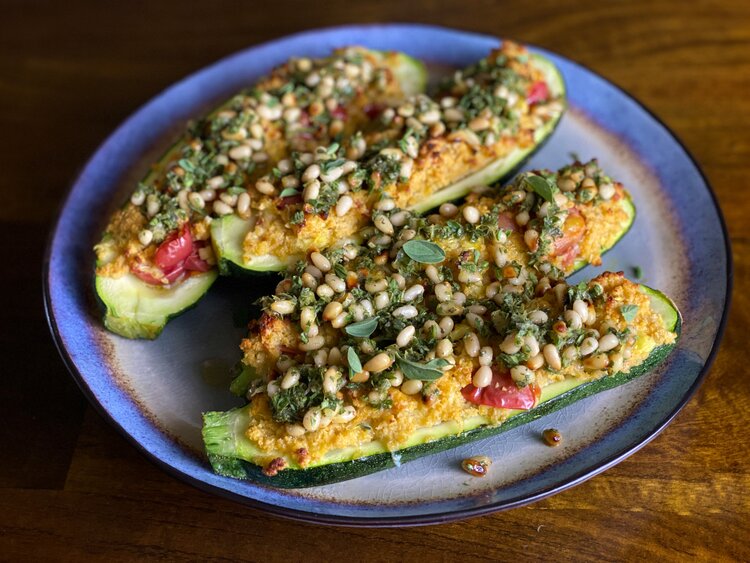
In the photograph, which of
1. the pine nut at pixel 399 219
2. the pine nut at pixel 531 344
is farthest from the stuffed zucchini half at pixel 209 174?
the pine nut at pixel 531 344

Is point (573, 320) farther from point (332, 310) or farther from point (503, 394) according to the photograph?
point (332, 310)

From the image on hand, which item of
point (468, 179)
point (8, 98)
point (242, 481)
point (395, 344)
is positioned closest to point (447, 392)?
point (395, 344)

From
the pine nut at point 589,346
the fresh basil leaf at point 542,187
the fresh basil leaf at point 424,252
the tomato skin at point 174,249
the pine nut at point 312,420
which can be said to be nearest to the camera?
the pine nut at point 312,420

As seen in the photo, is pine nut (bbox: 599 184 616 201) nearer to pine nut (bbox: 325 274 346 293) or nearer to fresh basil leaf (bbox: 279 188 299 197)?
pine nut (bbox: 325 274 346 293)

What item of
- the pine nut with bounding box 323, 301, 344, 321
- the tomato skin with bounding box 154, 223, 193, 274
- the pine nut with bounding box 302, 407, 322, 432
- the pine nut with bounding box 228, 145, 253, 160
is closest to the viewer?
the pine nut with bounding box 302, 407, 322, 432

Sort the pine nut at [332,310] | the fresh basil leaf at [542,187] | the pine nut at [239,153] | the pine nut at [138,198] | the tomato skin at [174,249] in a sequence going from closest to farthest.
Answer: the pine nut at [332,310] < the fresh basil leaf at [542,187] < the tomato skin at [174,249] < the pine nut at [138,198] < the pine nut at [239,153]

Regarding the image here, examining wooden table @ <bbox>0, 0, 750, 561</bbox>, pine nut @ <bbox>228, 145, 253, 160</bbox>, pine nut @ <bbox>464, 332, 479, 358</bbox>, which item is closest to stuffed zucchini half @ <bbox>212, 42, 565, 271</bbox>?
pine nut @ <bbox>228, 145, 253, 160</bbox>

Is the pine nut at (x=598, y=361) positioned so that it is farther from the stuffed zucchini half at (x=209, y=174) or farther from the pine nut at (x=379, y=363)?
the stuffed zucchini half at (x=209, y=174)
